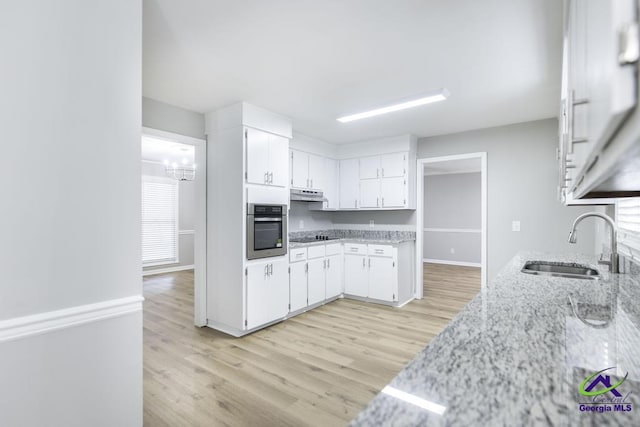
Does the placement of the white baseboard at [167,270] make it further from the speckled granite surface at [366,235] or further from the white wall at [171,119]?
the white wall at [171,119]

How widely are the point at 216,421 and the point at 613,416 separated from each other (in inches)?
84.1

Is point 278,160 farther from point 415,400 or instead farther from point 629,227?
point 415,400

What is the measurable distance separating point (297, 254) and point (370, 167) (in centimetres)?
203

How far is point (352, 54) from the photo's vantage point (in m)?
2.38

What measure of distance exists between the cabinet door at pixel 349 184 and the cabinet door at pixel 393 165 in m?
0.47

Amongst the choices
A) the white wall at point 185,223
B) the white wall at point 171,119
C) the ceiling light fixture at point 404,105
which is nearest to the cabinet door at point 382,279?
the ceiling light fixture at point 404,105

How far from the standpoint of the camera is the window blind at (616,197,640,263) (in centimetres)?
171

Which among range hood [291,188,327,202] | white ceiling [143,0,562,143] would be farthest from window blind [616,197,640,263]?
range hood [291,188,327,202]

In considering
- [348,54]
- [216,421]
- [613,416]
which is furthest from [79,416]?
[348,54]

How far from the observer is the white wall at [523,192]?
3914mm

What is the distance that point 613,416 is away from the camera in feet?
1.97

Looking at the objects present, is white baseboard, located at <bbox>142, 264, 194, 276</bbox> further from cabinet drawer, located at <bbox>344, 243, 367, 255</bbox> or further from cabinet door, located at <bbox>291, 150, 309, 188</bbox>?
cabinet drawer, located at <bbox>344, 243, 367, 255</bbox>

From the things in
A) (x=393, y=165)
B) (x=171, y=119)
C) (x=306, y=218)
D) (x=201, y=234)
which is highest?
(x=171, y=119)

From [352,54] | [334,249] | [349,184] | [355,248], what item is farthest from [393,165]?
[352,54]
